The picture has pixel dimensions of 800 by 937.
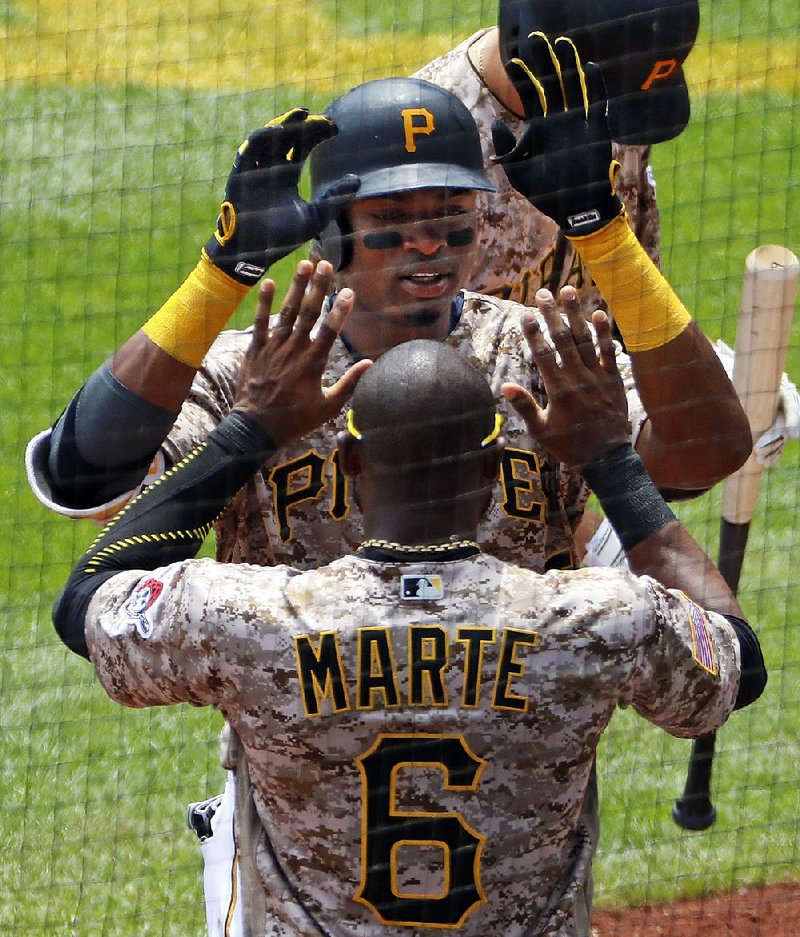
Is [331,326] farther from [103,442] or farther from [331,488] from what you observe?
[103,442]

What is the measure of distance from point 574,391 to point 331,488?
64 cm

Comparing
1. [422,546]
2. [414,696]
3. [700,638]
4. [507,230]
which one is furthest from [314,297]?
[507,230]

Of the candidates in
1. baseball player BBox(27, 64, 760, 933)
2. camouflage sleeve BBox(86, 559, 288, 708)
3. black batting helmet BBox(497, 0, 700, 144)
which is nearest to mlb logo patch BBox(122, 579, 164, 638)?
Result: camouflage sleeve BBox(86, 559, 288, 708)

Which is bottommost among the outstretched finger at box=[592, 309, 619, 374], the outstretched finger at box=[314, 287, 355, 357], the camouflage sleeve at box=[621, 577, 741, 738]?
the camouflage sleeve at box=[621, 577, 741, 738]

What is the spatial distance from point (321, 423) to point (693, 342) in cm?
86

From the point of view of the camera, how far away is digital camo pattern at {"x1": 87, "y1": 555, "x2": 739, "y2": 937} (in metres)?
2.92

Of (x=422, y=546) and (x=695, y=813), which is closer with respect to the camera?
(x=422, y=546)

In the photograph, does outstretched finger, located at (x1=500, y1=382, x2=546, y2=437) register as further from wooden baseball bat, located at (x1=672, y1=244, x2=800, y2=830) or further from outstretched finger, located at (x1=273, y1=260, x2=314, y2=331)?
wooden baseball bat, located at (x1=672, y1=244, x2=800, y2=830)

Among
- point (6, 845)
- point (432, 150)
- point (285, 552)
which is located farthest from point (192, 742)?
point (432, 150)

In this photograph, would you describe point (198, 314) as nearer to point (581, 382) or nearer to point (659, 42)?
point (581, 382)

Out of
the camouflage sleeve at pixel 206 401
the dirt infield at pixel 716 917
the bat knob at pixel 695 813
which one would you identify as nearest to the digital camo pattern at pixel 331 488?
the camouflage sleeve at pixel 206 401

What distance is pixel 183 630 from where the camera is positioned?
9.70ft

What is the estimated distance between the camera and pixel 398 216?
3844mm

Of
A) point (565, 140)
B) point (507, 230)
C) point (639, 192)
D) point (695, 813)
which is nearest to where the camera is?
point (565, 140)
